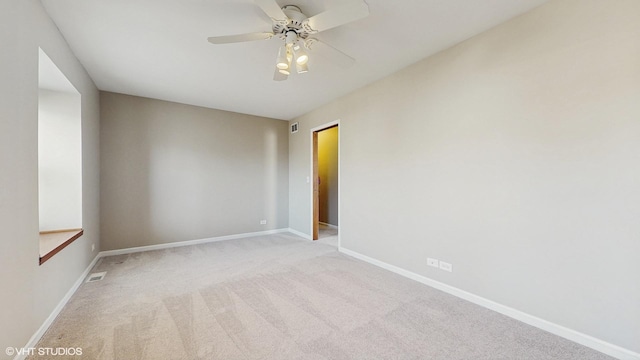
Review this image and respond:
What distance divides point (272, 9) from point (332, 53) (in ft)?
2.40

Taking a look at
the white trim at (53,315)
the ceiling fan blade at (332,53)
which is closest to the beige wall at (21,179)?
the white trim at (53,315)

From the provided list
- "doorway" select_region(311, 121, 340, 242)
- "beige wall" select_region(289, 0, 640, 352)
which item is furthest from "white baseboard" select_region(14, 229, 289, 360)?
"beige wall" select_region(289, 0, 640, 352)

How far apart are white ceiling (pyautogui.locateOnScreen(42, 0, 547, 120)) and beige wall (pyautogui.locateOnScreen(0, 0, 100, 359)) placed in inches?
16.6

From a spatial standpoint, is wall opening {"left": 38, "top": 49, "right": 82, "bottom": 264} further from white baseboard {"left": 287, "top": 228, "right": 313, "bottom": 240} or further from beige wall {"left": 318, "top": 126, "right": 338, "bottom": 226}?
beige wall {"left": 318, "top": 126, "right": 338, "bottom": 226}

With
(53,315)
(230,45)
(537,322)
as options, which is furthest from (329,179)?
(53,315)

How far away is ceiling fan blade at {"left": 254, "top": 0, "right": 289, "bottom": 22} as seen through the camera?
1.63m

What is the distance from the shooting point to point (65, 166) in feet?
9.51

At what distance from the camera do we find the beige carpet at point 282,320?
1.77m

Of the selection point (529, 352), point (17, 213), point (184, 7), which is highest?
point (184, 7)

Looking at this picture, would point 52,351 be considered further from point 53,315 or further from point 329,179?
point 329,179

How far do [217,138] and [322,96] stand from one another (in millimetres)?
2283

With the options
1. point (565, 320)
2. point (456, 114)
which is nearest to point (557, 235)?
point (565, 320)

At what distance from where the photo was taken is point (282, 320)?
2148 millimetres

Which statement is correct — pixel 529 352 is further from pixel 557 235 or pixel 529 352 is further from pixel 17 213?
pixel 17 213
